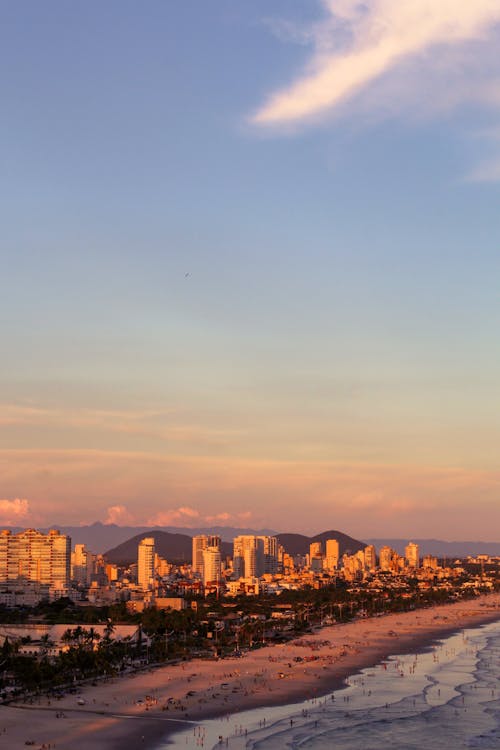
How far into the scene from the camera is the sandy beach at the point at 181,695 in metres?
66.9

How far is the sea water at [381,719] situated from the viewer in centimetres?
6469

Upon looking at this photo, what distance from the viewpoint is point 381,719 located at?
72.9 meters

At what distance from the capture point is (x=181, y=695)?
274 feet

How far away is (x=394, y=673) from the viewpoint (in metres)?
101

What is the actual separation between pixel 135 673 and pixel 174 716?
998 inches

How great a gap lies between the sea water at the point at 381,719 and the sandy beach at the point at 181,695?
9.02 ft

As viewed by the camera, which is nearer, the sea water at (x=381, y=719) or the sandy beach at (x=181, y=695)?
the sea water at (x=381, y=719)

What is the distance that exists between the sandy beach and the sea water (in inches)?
108

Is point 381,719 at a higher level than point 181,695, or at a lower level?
lower

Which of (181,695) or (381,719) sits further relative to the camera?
(181,695)

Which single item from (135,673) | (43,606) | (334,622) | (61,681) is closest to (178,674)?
(135,673)

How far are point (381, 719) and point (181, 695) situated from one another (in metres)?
20.2

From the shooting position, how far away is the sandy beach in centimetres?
6688

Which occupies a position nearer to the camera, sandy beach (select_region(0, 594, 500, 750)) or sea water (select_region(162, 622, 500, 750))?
sea water (select_region(162, 622, 500, 750))
